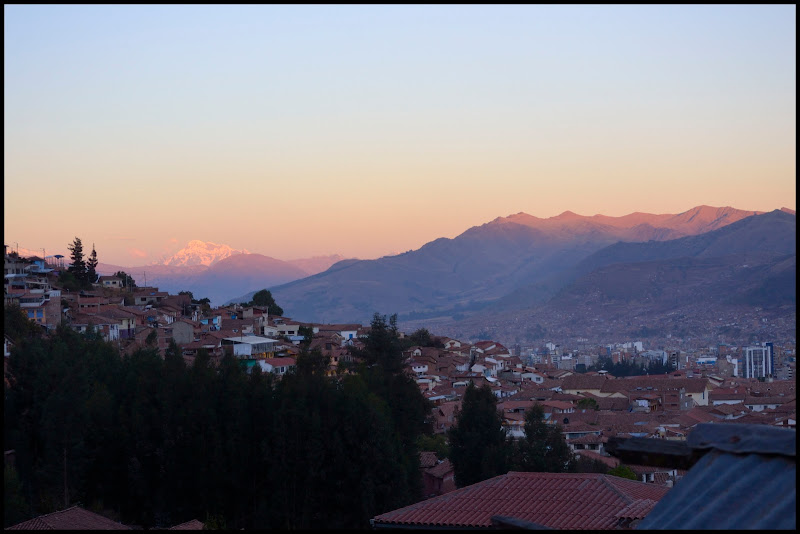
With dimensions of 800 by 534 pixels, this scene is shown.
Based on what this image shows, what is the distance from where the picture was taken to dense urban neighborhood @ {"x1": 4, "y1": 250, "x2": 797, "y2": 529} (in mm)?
13586

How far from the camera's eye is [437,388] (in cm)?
4347

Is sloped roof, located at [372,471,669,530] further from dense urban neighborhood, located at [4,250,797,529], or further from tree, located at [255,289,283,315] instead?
tree, located at [255,289,283,315]

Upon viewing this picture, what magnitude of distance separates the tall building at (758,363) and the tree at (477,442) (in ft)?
191

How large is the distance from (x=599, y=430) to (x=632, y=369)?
4207 cm

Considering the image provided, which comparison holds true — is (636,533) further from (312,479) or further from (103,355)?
(103,355)

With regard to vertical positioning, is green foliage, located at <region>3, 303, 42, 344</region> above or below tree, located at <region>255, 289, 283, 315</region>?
below

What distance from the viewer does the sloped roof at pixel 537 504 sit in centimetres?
1181

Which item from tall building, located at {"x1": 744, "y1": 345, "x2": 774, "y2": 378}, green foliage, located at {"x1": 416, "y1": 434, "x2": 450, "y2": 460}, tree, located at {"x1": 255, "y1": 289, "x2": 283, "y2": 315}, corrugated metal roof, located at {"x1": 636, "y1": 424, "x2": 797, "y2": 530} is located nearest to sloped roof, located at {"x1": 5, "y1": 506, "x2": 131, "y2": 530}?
corrugated metal roof, located at {"x1": 636, "y1": 424, "x2": 797, "y2": 530}

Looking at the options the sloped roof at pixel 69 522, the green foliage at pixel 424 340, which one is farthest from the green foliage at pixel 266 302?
the sloped roof at pixel 69 522

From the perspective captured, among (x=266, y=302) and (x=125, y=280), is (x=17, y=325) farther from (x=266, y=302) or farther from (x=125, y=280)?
(x=125, y=280)

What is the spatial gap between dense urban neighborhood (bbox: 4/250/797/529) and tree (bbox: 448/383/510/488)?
98mm

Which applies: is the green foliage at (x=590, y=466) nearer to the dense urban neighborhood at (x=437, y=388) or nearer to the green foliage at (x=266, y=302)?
the dense urban neighborhood at (x=437, y=388)

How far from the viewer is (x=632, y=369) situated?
74438 mm

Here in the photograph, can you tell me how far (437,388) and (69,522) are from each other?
30.8 meters
